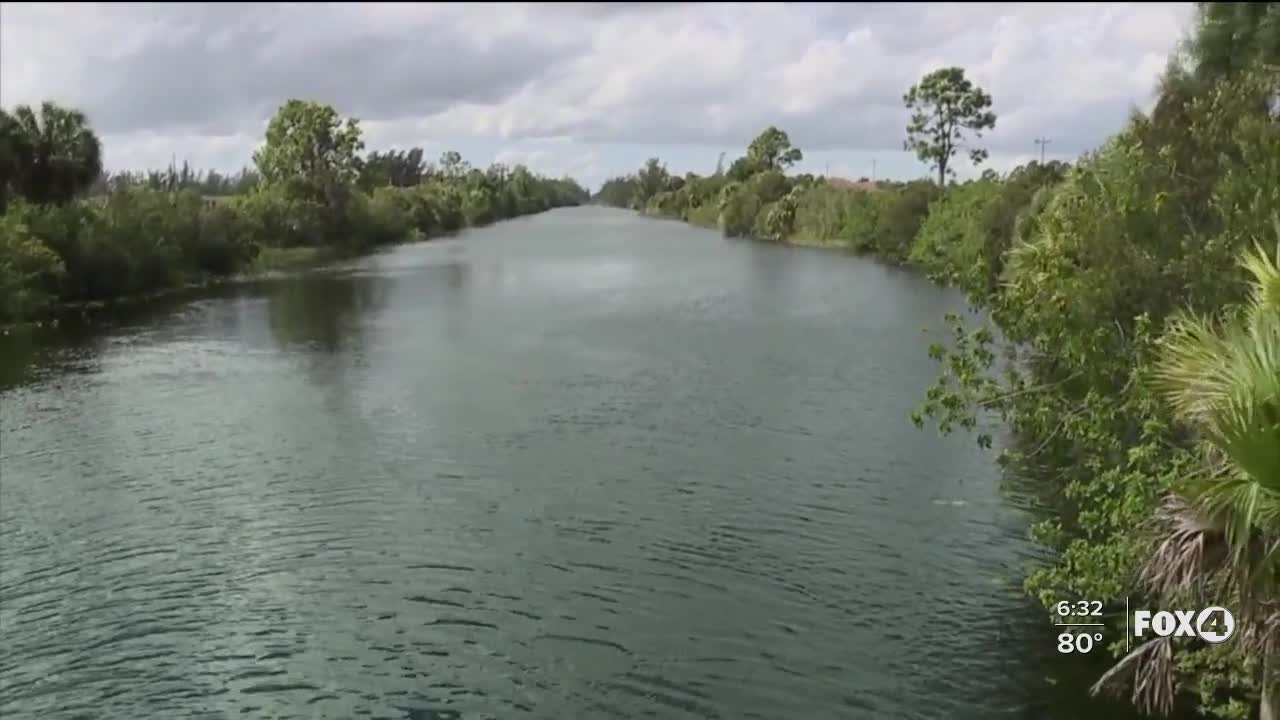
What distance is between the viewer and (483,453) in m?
27.9

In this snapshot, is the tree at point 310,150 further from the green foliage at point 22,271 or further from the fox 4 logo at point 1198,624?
the fox 4 logo at point 1198,624

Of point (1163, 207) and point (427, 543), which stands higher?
point (1163, 207)

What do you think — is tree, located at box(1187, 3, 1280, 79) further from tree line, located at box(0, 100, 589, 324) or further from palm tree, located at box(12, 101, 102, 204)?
palm tree, located at box(12, 101, 102, 204)

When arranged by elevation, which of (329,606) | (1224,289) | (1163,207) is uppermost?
(1163,207)

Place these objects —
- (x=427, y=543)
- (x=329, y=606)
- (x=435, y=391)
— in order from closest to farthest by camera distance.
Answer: (x=329, y=606)
(x=427, y=543)
(x=435, y=391)

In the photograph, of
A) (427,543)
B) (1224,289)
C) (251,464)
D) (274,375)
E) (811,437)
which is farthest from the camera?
(274,375)

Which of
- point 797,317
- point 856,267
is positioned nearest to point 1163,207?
point 797,317

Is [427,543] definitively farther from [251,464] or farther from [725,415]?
[725,415]

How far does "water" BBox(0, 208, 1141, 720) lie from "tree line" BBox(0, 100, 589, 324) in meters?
17.1

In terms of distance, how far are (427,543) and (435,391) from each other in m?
14.8

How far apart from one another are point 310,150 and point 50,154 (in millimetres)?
50944

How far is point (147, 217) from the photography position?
6988 centimetres

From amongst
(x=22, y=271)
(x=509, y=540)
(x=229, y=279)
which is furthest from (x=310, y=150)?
(x=509, y=540)

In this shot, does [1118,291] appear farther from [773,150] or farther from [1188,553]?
[773,150]
